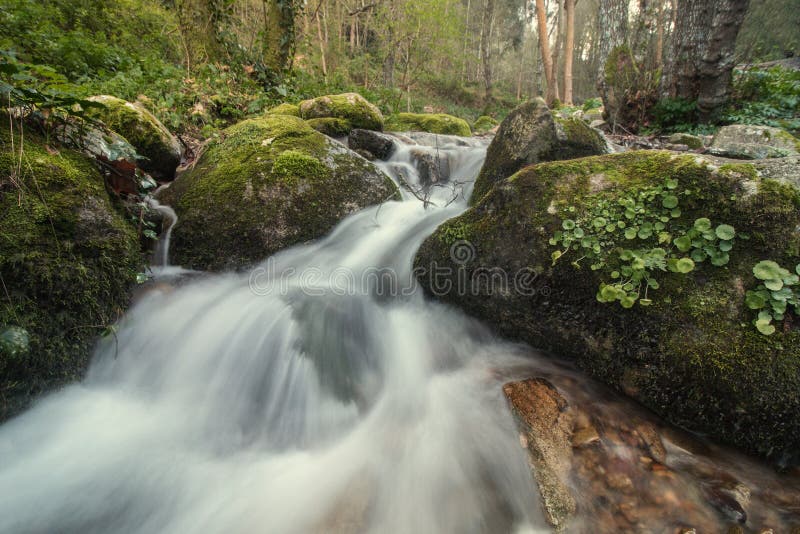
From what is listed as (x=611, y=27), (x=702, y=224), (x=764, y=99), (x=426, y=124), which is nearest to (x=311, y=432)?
(x=702, y=224)

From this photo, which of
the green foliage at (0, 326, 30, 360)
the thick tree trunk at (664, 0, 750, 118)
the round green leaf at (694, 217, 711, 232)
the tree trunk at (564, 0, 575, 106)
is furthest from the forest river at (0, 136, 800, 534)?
the tree trunk at (564, 0, 575, 106)

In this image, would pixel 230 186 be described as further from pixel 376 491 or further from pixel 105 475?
pixel 376 491

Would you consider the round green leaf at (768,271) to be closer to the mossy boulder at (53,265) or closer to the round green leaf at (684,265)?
the round green leaf at (684,265)

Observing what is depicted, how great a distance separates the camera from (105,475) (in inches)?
72.5

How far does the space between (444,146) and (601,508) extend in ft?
21.3

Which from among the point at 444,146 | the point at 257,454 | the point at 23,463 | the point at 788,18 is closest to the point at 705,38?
the point at 444,146

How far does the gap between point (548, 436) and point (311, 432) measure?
Result: 1439 mm

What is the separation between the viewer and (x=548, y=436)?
2.00 m

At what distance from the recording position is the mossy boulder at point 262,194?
3334mm

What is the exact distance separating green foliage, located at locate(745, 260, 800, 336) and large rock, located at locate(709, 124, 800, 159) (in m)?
3.10

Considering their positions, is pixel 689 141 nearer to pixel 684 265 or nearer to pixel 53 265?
pixel 684 265

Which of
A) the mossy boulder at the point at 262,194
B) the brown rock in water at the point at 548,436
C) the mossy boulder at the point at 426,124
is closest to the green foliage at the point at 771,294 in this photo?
the brown rock in water at the point at 548,436

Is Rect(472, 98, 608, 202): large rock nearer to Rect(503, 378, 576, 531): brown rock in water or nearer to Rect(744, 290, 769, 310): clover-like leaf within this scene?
Rect(744, 290, 769, 310): clover-like leaf

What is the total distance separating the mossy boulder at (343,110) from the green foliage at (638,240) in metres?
5.53
